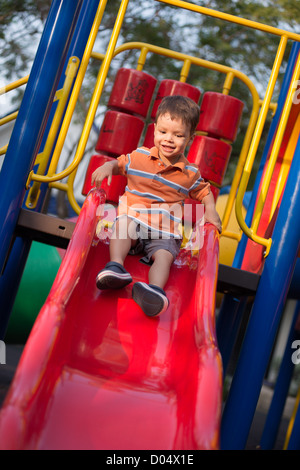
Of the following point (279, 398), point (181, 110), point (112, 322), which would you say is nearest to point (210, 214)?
point (181, 110)

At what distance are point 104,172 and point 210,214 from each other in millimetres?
579

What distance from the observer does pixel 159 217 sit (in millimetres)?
2746

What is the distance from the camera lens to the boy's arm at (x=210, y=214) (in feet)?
9.04

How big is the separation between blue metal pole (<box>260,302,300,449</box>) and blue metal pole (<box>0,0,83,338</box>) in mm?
3061

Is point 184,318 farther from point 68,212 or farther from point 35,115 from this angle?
point 68,212

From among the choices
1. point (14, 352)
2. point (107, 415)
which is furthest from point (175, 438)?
point (14, 352)

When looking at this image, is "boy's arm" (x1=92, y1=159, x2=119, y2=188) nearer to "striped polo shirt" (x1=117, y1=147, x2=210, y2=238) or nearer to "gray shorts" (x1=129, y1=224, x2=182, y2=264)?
"striped polo shirt" (x1=117, y1=147, x2=210, y2=238)

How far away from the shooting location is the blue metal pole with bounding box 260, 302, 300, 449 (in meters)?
4.69

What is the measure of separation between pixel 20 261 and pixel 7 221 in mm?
835

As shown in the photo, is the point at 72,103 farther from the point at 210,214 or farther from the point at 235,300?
the point at 235,300

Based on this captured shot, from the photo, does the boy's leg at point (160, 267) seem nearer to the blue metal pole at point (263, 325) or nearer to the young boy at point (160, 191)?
the young boy at point (160, 191)

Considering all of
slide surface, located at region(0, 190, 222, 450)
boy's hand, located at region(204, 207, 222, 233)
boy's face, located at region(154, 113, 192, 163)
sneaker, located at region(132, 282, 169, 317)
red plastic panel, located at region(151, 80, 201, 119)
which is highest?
red plastic panel, located at region(151, 80, 201, 119)

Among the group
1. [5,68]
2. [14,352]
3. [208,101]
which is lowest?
[14,352]

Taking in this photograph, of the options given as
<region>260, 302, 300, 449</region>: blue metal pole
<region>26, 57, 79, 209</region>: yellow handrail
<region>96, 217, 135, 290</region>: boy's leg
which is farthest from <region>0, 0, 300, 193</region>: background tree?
<region>96, 217, 135, 290</region>: boy's leg
